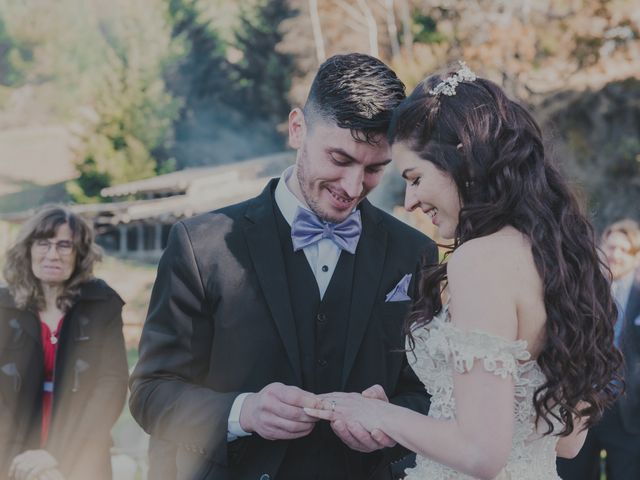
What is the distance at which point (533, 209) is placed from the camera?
1979mm

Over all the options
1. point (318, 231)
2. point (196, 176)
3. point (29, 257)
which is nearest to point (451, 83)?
point (318, 231)

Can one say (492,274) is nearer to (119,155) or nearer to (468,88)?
(468,88)

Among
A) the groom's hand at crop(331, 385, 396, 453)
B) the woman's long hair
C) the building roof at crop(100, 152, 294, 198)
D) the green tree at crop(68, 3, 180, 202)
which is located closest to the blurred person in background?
the groom's hand at crop(331, 385, 396, 453)

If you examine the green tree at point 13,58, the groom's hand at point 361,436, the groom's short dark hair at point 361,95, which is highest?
the groom's short dark hair at point 361,95

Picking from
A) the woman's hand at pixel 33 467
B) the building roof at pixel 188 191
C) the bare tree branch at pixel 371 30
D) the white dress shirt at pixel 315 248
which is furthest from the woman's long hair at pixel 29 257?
the bare tree branch at pixel 371 30

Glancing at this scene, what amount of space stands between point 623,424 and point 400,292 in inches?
107

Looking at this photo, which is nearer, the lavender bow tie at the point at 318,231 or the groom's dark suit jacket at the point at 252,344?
the groom's dark suit jacket at the point at 252,344

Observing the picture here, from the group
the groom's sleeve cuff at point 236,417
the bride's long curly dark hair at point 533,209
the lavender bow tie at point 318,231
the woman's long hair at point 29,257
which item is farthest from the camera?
the woman's long hair at point 29,257

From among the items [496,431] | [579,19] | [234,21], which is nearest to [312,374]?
[496,431]

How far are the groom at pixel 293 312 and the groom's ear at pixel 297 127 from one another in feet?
0.08

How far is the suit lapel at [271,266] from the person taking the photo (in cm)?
243

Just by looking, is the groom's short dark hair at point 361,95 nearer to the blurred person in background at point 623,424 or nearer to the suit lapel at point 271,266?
the suit lapel at point 271,266

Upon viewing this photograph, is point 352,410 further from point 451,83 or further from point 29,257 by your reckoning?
point 29,257

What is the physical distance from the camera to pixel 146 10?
36.9 metres
